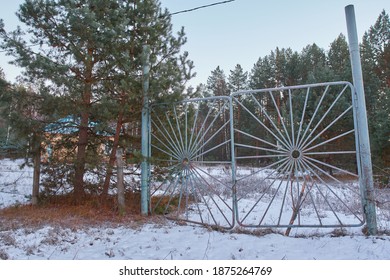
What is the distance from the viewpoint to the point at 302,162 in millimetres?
3895

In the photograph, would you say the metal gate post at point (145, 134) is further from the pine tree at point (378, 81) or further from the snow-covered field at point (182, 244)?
the pine tree at point (378, 81)

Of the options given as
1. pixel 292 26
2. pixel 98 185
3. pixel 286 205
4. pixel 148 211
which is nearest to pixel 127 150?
pixel 98 185

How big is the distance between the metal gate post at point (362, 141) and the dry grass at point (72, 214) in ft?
10.6

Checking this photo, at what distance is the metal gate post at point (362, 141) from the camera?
358 centimetres

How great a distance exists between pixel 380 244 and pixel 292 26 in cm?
606

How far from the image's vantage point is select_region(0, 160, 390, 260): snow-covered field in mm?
3029

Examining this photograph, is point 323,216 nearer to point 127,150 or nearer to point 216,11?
point 127,150

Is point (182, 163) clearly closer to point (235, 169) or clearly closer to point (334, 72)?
point (235, 169)

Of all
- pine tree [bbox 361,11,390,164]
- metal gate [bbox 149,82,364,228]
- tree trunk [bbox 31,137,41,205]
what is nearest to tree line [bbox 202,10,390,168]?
pine tree [bbox 361,11,390,164]

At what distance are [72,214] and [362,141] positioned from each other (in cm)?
480

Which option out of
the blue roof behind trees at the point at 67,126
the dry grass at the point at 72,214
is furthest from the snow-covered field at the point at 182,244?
the blue roof behind trees at the point at 67,126

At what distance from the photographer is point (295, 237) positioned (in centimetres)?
368

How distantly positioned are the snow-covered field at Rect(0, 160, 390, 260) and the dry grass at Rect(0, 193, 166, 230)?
9.7 inches

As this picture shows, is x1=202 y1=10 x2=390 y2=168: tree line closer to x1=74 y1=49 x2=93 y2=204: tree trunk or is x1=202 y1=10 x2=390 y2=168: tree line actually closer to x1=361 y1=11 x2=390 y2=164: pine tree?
x1=361 y1=11 x2=390 y2=164: pine tree
